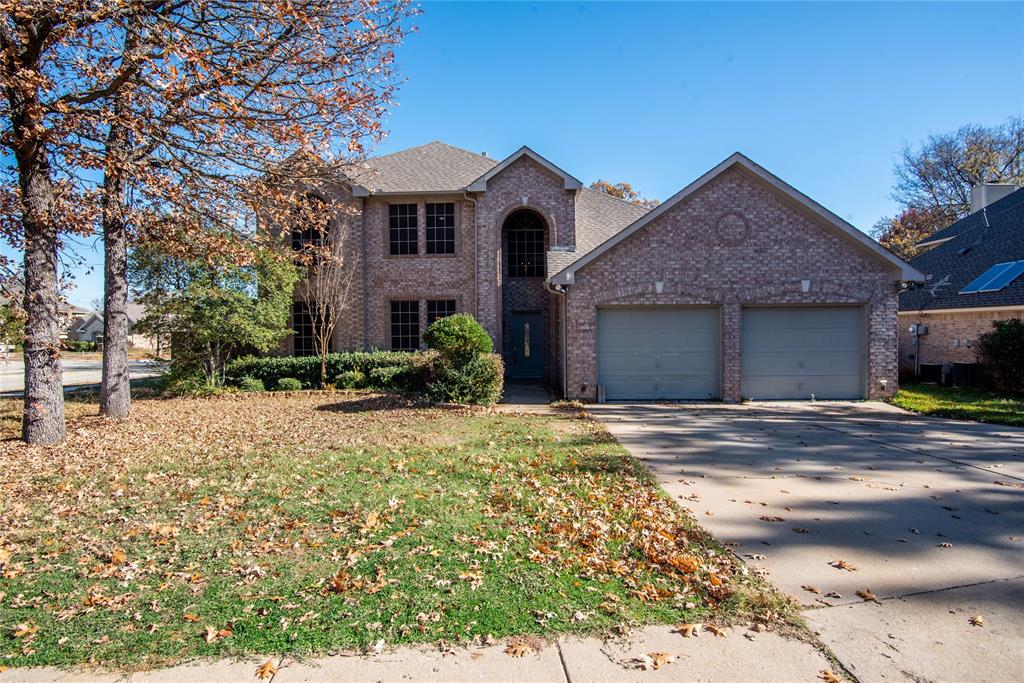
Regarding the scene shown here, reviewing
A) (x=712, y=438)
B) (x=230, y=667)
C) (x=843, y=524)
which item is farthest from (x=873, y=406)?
(x=230, y=667)

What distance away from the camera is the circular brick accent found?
1407cm

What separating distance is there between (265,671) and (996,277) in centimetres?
2116

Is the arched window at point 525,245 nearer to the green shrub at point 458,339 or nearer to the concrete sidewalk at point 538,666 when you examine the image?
the green shrub at point 458,339

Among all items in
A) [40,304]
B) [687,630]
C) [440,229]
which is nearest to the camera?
[687,630]

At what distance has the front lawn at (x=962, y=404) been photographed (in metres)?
11.7

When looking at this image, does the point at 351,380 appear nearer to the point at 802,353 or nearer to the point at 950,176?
the point at 802,353

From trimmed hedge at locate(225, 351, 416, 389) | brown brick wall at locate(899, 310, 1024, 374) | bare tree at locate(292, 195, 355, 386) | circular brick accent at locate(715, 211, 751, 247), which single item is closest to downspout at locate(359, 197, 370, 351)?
bare tree at locate(292, 195, 355, 386)

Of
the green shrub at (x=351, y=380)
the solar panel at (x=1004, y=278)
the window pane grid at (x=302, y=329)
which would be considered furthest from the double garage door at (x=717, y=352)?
the window pane grid at (x=302, y=329)

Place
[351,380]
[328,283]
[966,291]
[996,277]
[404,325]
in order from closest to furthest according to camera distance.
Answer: [351,380] < [328,283] < [996,277] < [966,291] < [404,325]

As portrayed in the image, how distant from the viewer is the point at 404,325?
1878cm

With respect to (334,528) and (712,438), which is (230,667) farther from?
(712,438)

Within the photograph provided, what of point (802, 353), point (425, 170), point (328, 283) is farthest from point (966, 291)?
point (328, 283)

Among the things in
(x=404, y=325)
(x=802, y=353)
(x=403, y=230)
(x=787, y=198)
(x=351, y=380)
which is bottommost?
(x=351, y=380)

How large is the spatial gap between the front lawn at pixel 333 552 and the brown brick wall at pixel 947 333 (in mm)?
14556
